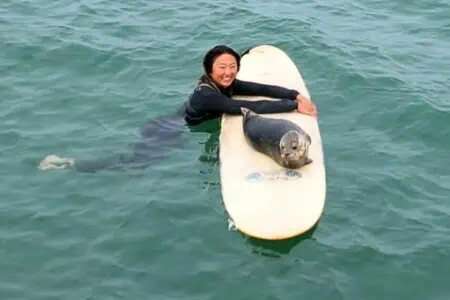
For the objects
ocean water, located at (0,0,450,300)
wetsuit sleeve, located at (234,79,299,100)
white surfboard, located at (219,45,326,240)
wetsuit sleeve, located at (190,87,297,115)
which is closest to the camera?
ocean water, located at (0,0,450,300)

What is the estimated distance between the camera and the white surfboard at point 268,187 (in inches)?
300

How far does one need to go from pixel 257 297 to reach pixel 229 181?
184 centimetres

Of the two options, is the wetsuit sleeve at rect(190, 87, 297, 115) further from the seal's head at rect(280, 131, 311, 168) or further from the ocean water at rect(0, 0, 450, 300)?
the seal's head at rect(280, 131, 311, 168)

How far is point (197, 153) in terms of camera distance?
948 cm

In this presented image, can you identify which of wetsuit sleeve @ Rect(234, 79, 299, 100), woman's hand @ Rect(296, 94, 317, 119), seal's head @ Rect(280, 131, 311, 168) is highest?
wetsuit sleeve @ Rect(234, 79, 299, 100)

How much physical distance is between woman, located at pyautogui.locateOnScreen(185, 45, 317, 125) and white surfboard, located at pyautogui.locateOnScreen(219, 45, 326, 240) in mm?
134

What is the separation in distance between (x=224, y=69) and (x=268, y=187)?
1.88 metres

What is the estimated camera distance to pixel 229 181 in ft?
27.6

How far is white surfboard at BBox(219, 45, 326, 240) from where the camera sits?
762 centimetres

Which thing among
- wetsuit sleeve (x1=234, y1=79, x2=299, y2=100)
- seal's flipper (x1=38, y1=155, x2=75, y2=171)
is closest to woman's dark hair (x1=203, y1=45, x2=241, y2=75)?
wetsuit sleeve (x1=234, y1=79, x2=299, y2=100)

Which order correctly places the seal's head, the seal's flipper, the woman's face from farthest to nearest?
the woman's face, the seal's flipper, the seal's head

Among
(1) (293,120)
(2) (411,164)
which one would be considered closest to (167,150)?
(1) (293,120)

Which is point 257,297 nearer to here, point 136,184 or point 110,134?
point 136,184

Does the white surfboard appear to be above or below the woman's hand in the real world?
below
